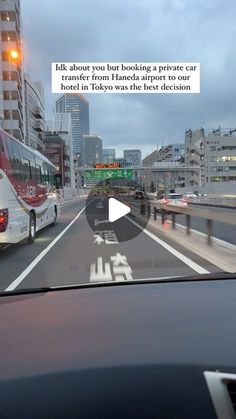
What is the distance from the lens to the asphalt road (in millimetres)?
9930

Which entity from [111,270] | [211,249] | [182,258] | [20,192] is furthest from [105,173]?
[111,270]

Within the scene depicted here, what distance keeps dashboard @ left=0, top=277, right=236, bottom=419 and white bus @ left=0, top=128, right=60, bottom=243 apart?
1017 centimetres

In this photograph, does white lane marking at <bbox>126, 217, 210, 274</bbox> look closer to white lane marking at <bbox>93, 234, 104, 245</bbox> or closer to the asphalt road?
the asphalt road

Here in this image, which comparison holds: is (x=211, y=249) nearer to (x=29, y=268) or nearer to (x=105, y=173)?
(x=29, y=268)

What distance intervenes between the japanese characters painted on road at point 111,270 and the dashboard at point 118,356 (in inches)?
242

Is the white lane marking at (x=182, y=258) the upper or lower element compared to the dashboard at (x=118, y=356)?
lower

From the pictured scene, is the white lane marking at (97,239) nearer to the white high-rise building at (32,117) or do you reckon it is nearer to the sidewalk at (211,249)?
the sidewalk at (211,249)

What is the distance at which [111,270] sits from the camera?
10750mm

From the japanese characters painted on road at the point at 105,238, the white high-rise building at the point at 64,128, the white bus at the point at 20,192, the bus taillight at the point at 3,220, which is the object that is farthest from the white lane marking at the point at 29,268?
the white high-rise building at the point at 64,128

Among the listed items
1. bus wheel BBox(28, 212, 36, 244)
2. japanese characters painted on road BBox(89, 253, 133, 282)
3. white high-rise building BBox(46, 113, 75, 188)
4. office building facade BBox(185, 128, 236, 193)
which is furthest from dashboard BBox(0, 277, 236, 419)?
white high-rise building BBox(46, 113, 75, 188)

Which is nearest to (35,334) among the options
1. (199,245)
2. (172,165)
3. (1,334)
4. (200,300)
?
(1,334)

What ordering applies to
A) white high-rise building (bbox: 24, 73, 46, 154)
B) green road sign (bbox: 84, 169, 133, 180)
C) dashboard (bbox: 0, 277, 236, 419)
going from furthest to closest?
1. white high-rise building (bbox: 24, 73, 46, 154)
2. green road sign (bbox: 84, 169, 133, 180)
3. dashboard (bbox: 0, 277, 236, 419)

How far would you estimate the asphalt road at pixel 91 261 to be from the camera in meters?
9.93

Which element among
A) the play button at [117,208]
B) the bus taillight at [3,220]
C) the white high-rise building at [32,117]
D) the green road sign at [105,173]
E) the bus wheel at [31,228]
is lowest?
the play button at [117,208]
